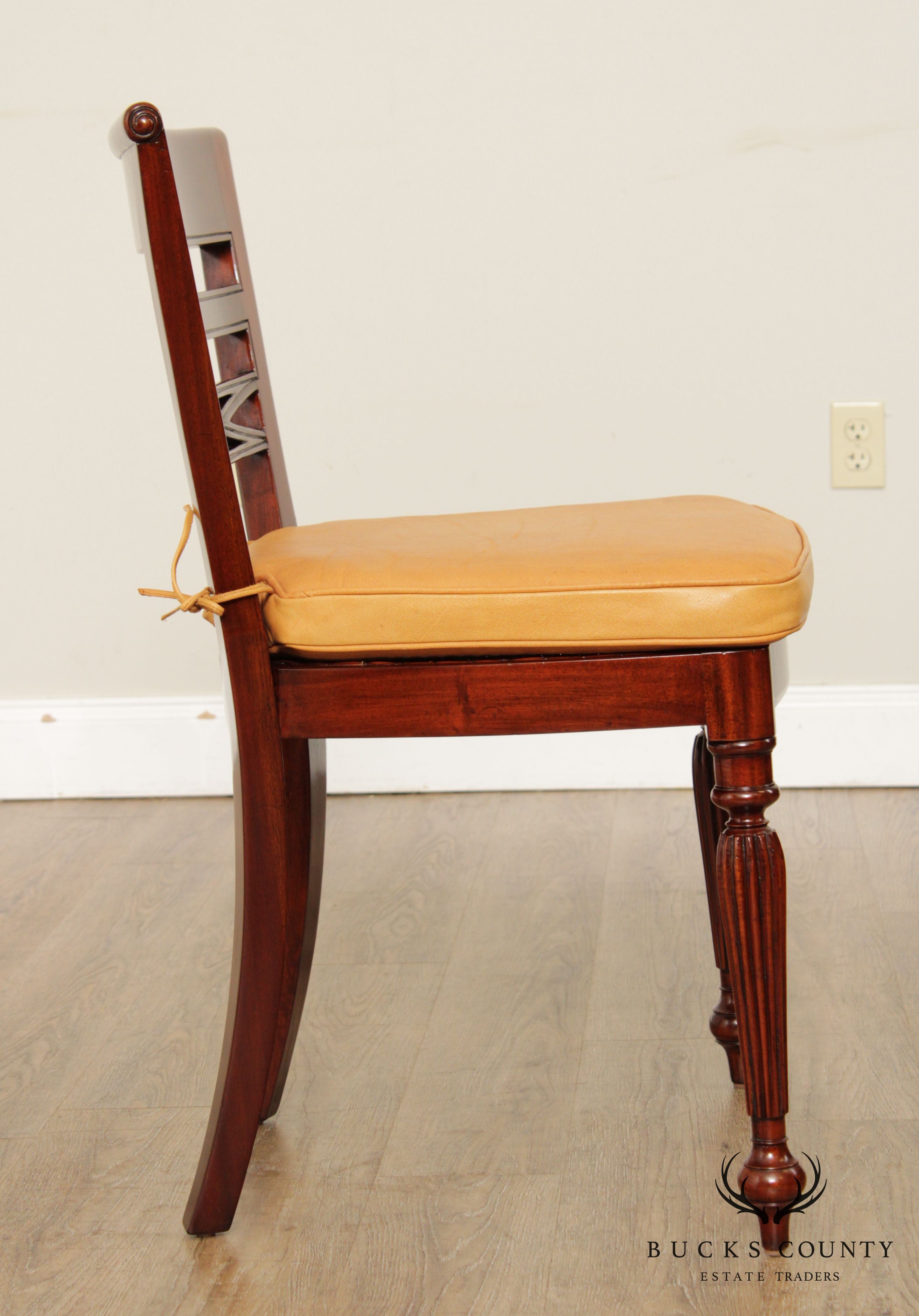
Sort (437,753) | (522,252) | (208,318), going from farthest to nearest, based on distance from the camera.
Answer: (437,753) → (522,252) → (208,318)

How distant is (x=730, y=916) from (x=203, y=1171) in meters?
0.40

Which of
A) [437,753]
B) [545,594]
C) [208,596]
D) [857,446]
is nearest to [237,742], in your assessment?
[208,596]

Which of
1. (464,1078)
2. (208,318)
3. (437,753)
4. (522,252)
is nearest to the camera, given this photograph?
(208,318)

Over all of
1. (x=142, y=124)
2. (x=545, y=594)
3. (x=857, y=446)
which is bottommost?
(x=857, y=446)

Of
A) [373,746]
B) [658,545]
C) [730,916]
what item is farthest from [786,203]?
[730,916]

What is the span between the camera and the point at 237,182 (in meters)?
1.83

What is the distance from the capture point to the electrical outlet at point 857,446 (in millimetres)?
1785

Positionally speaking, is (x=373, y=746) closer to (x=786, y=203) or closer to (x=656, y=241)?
(x=656, y=241)

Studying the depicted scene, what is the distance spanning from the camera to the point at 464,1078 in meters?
1.10

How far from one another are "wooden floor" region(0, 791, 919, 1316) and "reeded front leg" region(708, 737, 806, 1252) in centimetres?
6

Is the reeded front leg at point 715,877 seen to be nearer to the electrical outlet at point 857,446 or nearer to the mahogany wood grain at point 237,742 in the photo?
the mahogany wood grain at point 237,742

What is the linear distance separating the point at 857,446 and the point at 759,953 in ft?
3.73

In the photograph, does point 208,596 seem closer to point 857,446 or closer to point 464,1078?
point 464,1078

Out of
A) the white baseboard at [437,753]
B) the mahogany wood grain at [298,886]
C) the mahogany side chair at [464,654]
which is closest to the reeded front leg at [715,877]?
the mahogany side chair at [464,654]
